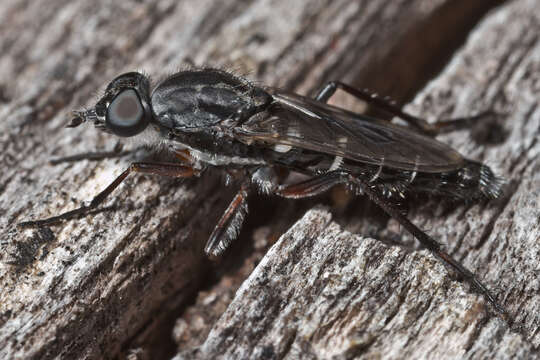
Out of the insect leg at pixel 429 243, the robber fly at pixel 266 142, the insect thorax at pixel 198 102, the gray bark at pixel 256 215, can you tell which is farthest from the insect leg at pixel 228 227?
the insect leg at pixel 429 243

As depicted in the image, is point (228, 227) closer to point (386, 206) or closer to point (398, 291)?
point (386, 206)

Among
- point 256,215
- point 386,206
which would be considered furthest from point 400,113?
point 256,215

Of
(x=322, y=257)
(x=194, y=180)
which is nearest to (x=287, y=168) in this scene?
(x=194, y=180)

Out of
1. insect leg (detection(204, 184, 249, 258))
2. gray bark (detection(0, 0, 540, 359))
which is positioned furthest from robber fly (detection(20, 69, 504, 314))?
gray bark (detection(0, 0, 540, 359))

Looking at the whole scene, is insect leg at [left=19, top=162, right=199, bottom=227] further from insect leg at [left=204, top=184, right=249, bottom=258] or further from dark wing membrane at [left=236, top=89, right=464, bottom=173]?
dark wing membrane at [left=236, top=89, right=464, bottom=173]

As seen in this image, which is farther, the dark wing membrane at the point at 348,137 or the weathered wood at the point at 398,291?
the dark wing membrane at the point at 348,137

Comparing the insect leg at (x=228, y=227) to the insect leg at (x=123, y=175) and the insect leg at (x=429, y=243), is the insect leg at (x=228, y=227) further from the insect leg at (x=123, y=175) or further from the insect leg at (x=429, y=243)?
the insect leg at (x=429, y=243)
